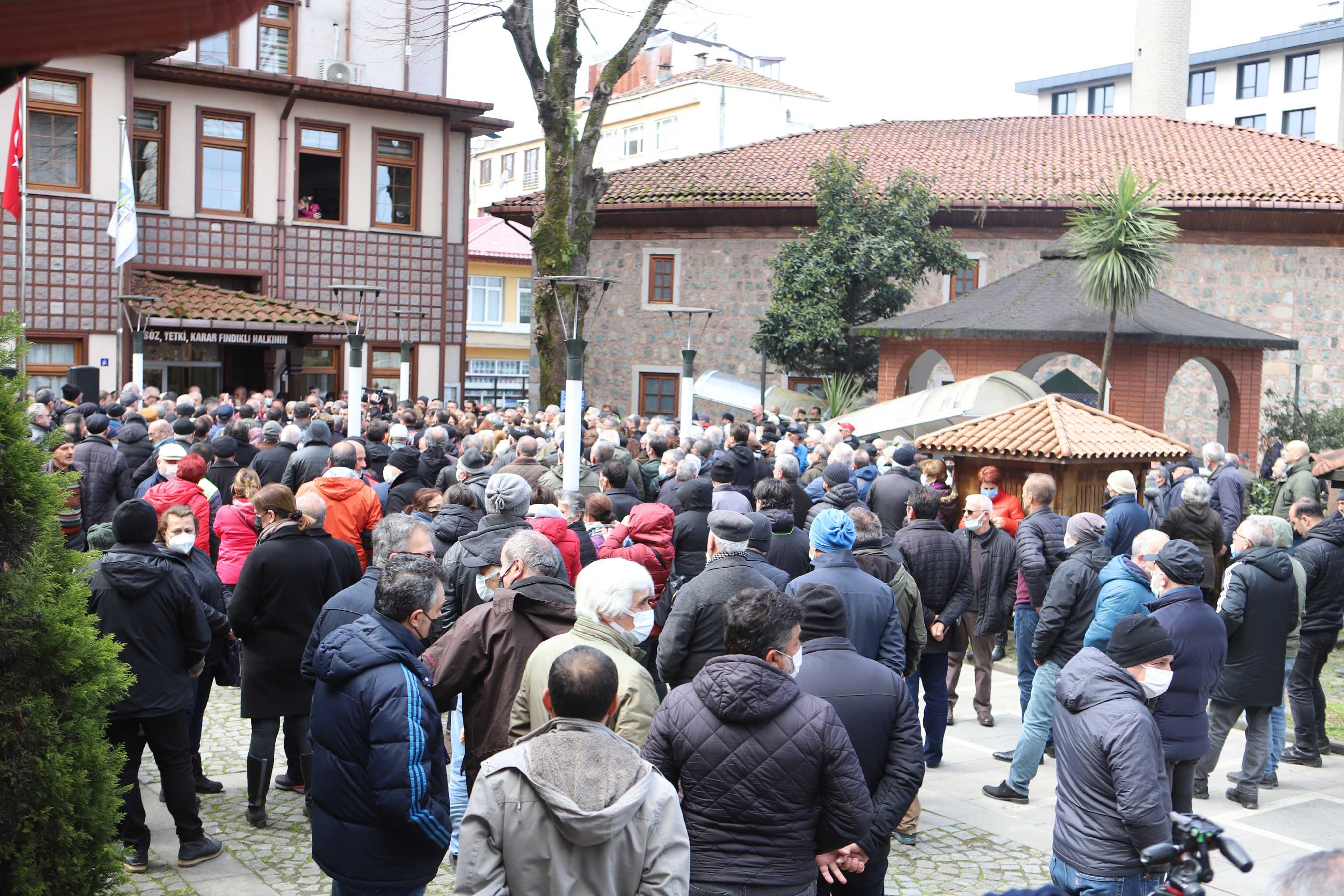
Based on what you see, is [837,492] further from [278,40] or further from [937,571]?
[278,40]

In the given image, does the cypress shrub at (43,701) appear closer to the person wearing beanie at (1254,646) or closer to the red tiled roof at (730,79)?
the person wearing beanie at (1254,646)

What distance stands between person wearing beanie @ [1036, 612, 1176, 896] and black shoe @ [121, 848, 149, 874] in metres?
4.10

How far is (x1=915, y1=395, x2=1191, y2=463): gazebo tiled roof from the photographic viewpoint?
36.2 feet

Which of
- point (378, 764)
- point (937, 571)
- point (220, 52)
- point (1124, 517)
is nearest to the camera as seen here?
point (378, 764)

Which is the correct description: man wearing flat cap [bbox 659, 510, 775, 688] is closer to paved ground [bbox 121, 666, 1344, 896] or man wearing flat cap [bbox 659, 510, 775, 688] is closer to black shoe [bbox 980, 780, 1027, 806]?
paved ground [bbox 121, 666, 1344, 896]

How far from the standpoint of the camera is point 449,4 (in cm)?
2123

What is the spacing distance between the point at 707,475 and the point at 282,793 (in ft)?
14.0

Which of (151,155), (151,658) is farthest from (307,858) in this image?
(151,155)

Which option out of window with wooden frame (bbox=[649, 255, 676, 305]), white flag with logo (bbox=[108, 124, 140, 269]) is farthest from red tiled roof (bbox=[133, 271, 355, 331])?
window with wooden frame (bbox=[649, 255, 676, 305])

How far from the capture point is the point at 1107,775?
14.4 feet

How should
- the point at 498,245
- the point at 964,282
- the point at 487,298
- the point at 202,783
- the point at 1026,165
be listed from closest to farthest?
1. the point at 202,783
2. the point at 964,282
3. the point at 1026,165
4. the point at 487,298
5. the point at 498,245

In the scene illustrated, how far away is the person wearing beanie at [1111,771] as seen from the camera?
4.29 m

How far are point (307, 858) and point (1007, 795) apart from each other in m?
4.04

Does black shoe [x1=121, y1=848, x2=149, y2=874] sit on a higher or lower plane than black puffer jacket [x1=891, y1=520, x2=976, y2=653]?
lower
